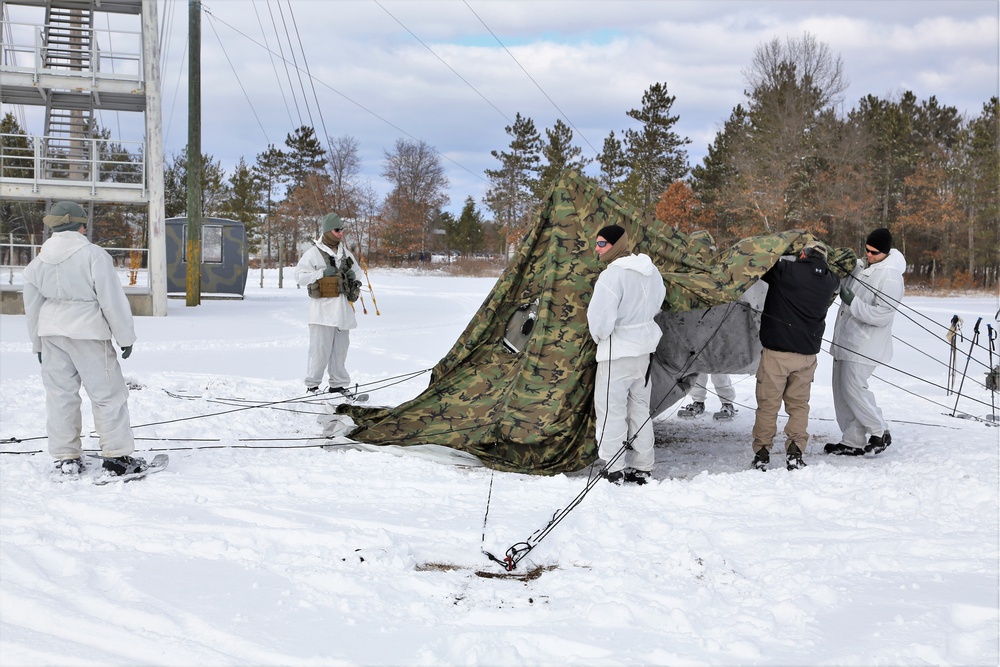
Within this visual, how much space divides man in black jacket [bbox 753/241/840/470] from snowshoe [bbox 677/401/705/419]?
6.99 ft

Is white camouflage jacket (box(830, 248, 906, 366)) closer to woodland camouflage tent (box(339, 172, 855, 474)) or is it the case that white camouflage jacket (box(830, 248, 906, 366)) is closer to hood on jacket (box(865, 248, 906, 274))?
hood on jacket (box(865, 248, 906, 274))

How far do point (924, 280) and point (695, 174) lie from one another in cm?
1421

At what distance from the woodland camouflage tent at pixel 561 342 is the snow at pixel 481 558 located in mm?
356

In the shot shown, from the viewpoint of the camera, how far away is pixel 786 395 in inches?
227

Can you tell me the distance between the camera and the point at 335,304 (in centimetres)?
774

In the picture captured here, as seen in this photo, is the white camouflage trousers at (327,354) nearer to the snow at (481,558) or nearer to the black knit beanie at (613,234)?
the snow at (481,558)

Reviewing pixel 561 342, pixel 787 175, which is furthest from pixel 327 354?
pixel 787 175

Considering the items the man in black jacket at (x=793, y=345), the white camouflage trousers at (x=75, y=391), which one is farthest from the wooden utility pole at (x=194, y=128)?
the man in black jacket at (x=793, y=345)

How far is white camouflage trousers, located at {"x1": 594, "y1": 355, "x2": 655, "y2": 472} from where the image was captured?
5266 millimetres

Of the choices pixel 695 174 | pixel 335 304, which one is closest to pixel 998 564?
pixel 335 304

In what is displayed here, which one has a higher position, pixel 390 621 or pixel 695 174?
pixel 695 174

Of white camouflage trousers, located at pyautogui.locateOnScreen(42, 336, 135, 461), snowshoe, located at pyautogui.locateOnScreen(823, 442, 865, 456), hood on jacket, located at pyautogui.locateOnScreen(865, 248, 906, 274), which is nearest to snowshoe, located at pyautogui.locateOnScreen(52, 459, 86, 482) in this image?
white camouflage trousers, located at pyautogui.locateOnScreen(42, 336, 135, 461)

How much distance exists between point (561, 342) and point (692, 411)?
9.11 feet

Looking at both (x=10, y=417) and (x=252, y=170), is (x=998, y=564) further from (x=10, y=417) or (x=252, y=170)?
(x=252, y=170)
